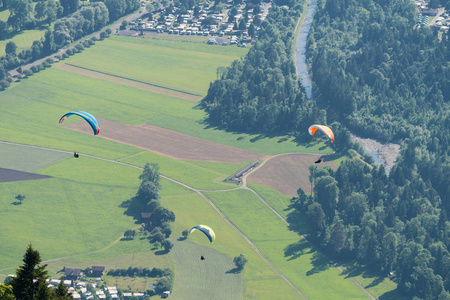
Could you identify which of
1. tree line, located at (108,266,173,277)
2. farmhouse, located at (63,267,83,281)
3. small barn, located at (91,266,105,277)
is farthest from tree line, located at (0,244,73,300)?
tree line, located at (108,266,173,277)

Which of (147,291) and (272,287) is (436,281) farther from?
(147,291)

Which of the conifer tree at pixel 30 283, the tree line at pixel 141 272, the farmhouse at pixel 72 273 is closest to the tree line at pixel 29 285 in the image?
the conifer tree at pixel 30 283

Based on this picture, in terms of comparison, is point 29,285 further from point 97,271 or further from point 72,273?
point 97,271

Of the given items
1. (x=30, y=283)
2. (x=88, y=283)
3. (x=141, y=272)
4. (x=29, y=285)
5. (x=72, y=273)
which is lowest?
(x=88, y=283)

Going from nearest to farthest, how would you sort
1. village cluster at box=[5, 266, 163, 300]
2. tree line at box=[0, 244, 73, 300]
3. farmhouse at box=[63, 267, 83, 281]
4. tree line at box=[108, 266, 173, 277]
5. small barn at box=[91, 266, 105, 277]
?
tree line at box=[0, 244, 73, 300] < village cluster at box=[5, 266, 163, 300] < farmhouse at box=[63, 267, 83, 281] < small barn at box=[91, 266, 105, 277] < tree line at box=[108, 266, 173, 277]

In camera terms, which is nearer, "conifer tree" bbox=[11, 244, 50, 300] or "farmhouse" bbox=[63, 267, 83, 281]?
"conifer tree" bbox=[11, 244, 50, 300]

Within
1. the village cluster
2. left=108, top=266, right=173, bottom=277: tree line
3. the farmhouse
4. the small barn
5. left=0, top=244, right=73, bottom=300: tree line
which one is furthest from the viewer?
left=108, top=266, right=173, bottom=277: tree line

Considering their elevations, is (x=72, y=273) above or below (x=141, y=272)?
below

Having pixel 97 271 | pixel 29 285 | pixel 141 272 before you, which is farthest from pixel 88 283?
pixel 29 285

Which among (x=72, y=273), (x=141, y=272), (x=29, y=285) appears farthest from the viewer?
(x=141, y=272)

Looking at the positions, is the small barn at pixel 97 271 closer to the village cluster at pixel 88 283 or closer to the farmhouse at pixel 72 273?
the village cluster at pixel 88 283

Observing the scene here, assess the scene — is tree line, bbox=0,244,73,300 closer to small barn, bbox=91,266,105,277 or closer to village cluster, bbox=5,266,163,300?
village cluster, bbox=5,266,163,300
